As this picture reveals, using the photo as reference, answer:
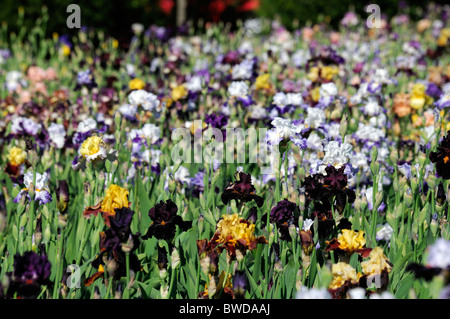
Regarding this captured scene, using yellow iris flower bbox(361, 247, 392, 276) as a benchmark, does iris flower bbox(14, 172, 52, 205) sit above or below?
above

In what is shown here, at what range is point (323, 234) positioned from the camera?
1975mm

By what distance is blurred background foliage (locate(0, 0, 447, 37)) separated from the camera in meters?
8.33

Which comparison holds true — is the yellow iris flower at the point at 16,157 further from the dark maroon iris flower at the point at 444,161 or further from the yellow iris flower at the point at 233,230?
the dark maroon iris flower at the point at 444,161

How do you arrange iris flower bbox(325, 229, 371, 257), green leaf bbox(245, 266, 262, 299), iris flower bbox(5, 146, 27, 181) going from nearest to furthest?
1. iris flower bbox(325, 229, 371, 257)
2. green leaf bbox(245, 266, 262, 299)
3. iris flower bbox(5, 146, 27, 181)

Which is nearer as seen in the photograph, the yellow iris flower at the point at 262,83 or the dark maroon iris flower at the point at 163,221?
the dark maroon iris flower at the point at 163,221

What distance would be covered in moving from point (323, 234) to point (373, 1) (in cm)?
1007

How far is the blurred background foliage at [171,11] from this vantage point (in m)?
8.33

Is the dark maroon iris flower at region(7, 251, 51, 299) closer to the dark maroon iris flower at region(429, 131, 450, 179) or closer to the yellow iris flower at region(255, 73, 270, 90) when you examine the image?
the dark maroon iris flower at region(429, 131, 450, 179)

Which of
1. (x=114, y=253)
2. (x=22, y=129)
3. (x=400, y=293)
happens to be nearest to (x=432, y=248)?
(x=400, y=293)

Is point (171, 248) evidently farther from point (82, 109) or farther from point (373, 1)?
point (373, 1)

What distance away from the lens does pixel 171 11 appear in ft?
40.8

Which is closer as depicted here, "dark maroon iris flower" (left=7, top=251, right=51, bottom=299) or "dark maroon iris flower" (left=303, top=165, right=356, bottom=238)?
"dark maroon iris flower" (left=7, top=251, right=51, bottom=299)

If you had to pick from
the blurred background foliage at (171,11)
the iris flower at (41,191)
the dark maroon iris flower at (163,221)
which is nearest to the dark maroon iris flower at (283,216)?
the dark maroon iris flower at (163,221)
